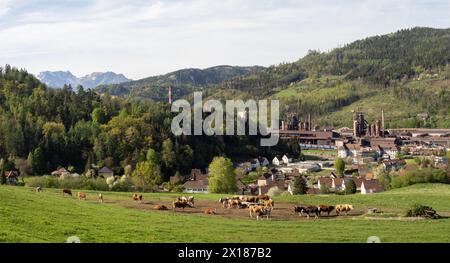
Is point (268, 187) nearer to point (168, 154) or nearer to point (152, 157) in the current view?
point (152, 157)

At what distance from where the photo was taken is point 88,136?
100938 millimetres

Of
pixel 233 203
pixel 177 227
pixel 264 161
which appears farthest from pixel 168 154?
pixel 177 227

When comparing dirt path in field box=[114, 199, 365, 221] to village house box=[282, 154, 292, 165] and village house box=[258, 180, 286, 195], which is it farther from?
village house box=[282, 154, 292, 165]

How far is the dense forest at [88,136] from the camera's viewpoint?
305 ft

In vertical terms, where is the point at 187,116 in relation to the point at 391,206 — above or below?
above

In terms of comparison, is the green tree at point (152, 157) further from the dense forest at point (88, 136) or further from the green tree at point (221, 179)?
the green tree at point (221, 179)

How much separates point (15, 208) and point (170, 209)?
1163 centimetres

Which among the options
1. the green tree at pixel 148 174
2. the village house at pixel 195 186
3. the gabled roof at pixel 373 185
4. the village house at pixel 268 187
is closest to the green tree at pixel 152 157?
the green tree at pixel 148 174

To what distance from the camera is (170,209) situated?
31.5 metres
